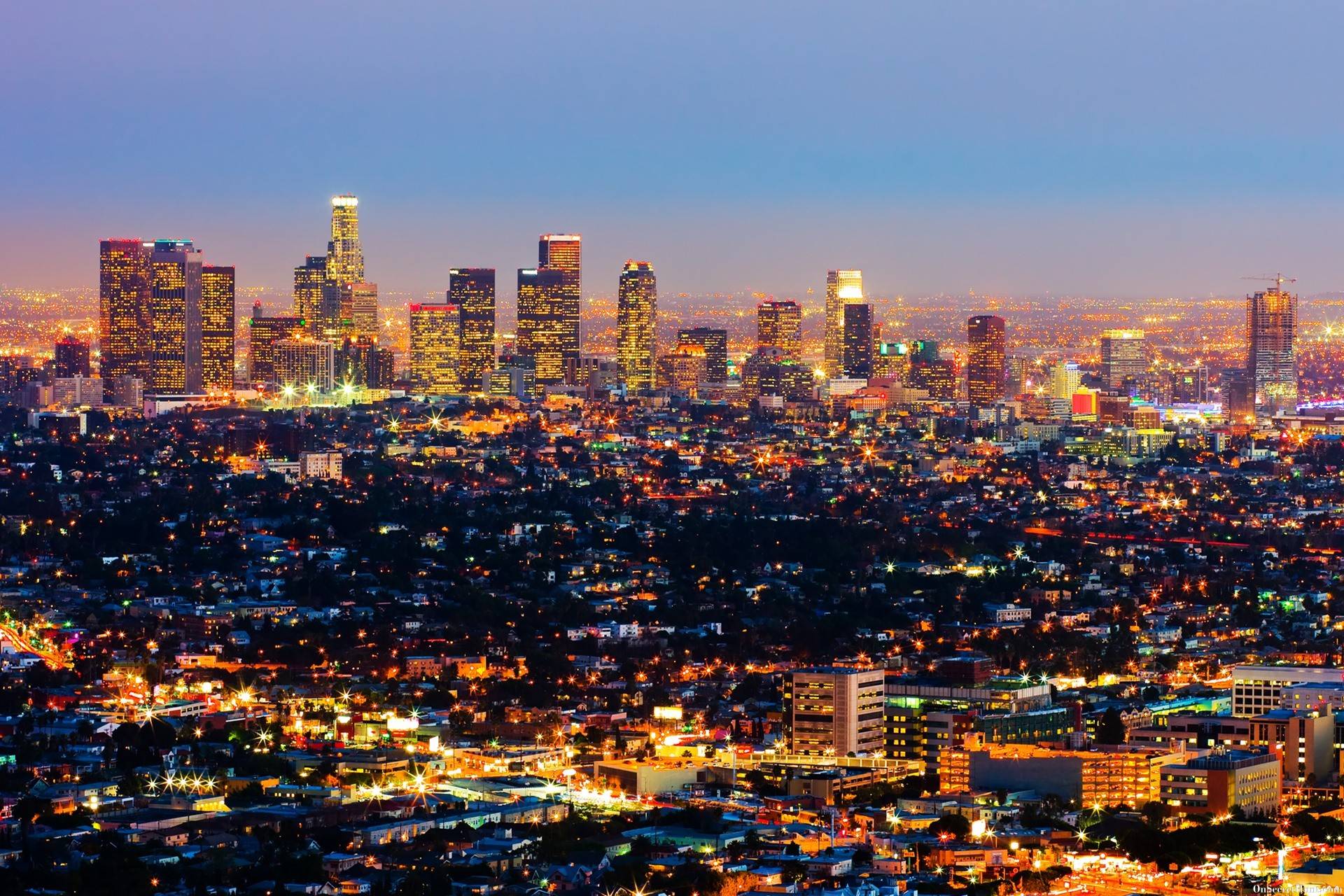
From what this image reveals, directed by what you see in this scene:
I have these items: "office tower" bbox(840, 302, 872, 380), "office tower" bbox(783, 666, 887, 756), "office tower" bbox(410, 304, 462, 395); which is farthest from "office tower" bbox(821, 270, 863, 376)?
"office tower" bbox(783, 666, 887, 756)

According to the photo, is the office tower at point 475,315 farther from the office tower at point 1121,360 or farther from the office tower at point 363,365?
the office tower at point 1121,360

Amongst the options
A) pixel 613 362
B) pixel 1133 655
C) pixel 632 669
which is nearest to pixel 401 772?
pixel 632 669

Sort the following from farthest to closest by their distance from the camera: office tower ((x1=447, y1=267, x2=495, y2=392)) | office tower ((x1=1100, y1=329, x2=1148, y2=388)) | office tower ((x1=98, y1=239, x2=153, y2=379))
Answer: office tower ((x1=1100, y1=329, x2=1148, y2=388)), office tower ((x1=447, y1=267, x2=495, y2=392)), office tower ((x1=98, y1=239, x2=153, y2=379))

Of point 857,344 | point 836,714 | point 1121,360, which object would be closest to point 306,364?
point 857,344

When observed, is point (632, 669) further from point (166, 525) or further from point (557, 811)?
point (166, 525)

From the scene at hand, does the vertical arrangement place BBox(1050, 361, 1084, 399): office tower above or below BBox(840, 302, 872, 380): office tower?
below

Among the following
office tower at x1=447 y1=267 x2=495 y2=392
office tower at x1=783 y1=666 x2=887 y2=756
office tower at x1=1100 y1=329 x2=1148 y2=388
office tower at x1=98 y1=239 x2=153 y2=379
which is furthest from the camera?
office tower at x1=1100 y1=329 x2=1148 y2=388

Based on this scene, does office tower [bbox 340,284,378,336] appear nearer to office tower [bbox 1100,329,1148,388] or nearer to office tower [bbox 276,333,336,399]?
office tower [bbox 276,333,336,399]
